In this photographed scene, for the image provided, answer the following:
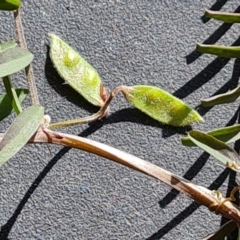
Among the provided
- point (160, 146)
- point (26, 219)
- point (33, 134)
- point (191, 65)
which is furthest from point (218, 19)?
point (26, 219)

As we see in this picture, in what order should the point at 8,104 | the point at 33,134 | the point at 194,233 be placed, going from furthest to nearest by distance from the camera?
the point at 194,233
the point at 8,104
the point at 33,134

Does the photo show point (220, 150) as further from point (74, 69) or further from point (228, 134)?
point (74, 69)

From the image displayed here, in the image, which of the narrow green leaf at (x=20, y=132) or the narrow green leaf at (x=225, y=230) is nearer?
the narrow green leaf at (x=20, y=132)

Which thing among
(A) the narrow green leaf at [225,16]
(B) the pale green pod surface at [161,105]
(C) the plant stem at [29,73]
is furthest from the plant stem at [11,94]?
(A) the narrow green leaf at [225,16]

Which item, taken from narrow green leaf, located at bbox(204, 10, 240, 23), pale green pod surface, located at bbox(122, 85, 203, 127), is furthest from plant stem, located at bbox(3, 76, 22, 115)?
narrow green leaf, located at bbox(204, 10, 240, 23)

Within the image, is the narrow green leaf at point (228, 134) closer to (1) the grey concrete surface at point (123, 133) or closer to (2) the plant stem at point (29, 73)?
(1) the grey concrete surface at point (123, 133)

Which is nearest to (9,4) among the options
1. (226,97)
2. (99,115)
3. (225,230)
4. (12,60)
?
(12,60)

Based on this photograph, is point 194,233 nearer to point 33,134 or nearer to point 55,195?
→ point 55,195
